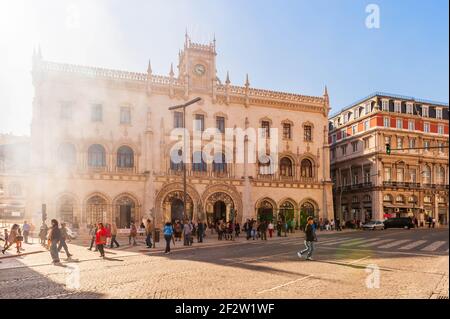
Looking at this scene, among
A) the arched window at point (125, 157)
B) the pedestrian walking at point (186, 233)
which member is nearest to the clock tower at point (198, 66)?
the arched window at point (125, 157)

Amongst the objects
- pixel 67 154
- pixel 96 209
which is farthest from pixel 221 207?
pixel 67 154

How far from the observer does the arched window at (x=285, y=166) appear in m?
46.2

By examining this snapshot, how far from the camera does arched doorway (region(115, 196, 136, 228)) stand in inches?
1554

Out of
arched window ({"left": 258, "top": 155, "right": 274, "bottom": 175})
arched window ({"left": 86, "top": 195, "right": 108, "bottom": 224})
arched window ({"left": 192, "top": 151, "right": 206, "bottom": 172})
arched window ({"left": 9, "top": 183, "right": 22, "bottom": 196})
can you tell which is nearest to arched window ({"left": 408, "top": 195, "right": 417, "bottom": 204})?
arched window ({"left": 258, "top": 155, "right": 274, "bottom": 175})

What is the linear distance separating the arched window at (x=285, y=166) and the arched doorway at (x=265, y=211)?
3.46 metres

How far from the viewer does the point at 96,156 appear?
3959cm

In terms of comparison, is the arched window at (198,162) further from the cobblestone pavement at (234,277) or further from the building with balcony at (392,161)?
the building with balcony at (392,161)

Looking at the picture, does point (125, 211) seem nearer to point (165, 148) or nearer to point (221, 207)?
point (165, 148)

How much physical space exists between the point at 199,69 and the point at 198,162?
8.93 metres

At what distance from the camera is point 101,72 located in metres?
40.1

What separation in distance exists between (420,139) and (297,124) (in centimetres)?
A: 2370

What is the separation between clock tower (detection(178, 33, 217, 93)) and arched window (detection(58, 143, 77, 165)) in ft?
38.7
